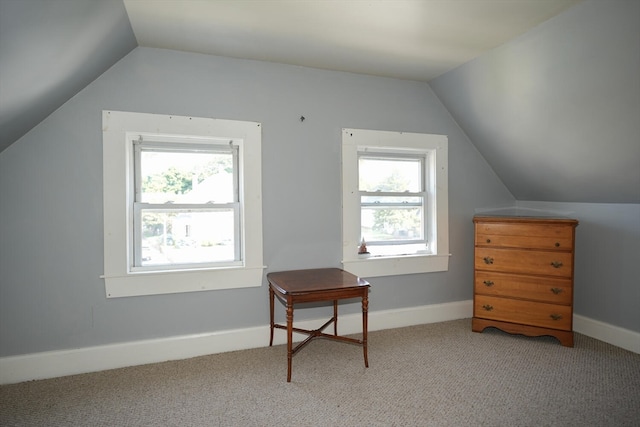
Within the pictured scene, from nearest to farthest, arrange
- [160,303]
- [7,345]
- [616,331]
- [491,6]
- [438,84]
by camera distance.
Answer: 1. [491,6]
2. [7,345]
3. [160,303]
4. [616,331]
5. [438,84]

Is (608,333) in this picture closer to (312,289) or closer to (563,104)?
(563,104)

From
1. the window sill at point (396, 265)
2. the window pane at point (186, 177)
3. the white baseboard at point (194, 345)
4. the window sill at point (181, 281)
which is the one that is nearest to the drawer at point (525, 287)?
the window sill at point (396, 265)

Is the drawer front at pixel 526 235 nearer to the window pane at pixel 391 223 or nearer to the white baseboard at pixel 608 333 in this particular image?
the window pane at pixel 391 223

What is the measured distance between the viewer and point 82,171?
8.59 feet

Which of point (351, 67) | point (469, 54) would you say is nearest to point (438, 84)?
point (469, 54)

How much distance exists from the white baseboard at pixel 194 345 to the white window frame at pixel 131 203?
1.30 feet

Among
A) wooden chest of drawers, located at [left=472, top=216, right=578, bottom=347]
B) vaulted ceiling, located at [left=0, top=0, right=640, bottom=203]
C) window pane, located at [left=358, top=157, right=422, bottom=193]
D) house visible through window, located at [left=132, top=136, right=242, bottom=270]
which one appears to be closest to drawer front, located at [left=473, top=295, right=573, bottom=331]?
wooden chest of drawers, located at [left=472, top=216, right=578, bottom=347]

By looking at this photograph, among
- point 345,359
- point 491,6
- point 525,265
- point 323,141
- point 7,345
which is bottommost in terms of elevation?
point 345,359

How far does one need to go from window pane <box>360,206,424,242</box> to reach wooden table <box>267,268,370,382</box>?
Answer: 64cm

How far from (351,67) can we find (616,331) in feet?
10.3

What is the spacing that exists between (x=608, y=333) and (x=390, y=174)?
2.30 meters

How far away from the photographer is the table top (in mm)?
2557

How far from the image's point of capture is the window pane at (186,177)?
2875 mm

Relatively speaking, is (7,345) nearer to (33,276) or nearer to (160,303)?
(33,276)
